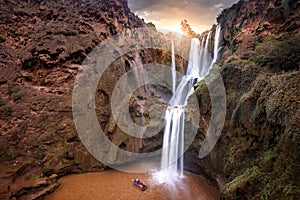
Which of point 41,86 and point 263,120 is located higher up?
point 41,86

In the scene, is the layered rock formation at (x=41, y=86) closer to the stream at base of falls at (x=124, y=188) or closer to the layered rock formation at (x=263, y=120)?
the stream at base of falls at (x=124, y=188)

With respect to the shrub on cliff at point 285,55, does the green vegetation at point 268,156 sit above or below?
below

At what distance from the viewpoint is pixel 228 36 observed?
17.2 metres

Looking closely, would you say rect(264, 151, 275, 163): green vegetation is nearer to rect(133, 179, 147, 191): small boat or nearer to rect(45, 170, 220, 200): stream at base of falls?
rect(45, 170, 220, 200): stream at base of falls

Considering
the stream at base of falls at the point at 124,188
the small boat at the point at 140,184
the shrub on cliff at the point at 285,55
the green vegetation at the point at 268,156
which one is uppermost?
the shrub on cliff at the point at 285,55

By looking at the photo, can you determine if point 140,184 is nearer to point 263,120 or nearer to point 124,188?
point 124,188

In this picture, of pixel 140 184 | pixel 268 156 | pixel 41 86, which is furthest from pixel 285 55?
pixel 41 86

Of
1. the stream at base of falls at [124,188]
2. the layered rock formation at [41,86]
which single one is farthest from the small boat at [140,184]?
the layered rock formation at [41,86]

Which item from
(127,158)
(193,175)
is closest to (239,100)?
(193,175)

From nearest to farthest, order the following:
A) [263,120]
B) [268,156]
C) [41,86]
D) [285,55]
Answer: [268,156] → [263,120] → [285,55] → [41,86]

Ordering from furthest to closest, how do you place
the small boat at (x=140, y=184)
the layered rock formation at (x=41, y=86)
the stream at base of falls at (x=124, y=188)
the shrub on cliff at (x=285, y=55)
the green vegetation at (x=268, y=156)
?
the layered rock formation at (x=41, y=86)
the small boat at (x=140, y=184)
the stream at base of falls at (x=124, y=188)
the shrub on cliff at (x=285, y=55)
the green vegetation at (x=268, y=156)

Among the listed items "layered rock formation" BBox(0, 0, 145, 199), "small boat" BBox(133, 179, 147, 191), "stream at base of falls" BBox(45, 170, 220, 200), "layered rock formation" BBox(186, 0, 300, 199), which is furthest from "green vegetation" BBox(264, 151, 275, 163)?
"layered rock formation" BBox(0, 0, 145, 199)

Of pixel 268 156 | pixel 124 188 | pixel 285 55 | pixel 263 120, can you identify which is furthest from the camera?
pixel 124 188

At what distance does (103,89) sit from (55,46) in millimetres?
5083
